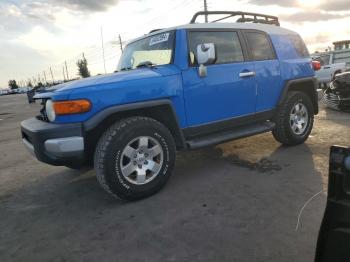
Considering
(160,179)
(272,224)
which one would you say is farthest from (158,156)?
(272,224)

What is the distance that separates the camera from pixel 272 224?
3.14 m

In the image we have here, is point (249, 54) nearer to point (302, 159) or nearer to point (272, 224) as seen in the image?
point (302, 159)

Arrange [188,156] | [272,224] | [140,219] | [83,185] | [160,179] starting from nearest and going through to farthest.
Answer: [272,224], [140,219], [160,179], [83,185], [188,156]

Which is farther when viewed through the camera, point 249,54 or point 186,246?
point 249,54

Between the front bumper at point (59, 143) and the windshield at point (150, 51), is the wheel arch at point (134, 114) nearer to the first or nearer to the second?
the front bumper at point (59, 143)

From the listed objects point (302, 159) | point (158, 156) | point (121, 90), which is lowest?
point (302, 159)

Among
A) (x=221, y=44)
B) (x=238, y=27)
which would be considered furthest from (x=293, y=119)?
(x=221, y=44)

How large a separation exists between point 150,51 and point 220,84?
104 centimetres

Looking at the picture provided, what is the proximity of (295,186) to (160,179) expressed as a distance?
4.99 ft

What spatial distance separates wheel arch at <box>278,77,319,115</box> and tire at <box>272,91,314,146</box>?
0.11 m

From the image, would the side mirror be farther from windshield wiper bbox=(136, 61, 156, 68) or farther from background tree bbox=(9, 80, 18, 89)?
background tree bbox=(9, 80, 18, 89)

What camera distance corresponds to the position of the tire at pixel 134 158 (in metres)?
3.71

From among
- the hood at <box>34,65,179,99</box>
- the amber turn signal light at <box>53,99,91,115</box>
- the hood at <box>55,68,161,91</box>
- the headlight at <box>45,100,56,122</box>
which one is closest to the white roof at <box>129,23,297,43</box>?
the hood at <box>34,65,179,99</box>

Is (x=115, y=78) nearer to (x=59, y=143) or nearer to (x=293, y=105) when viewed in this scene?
(x=59, y=143)
